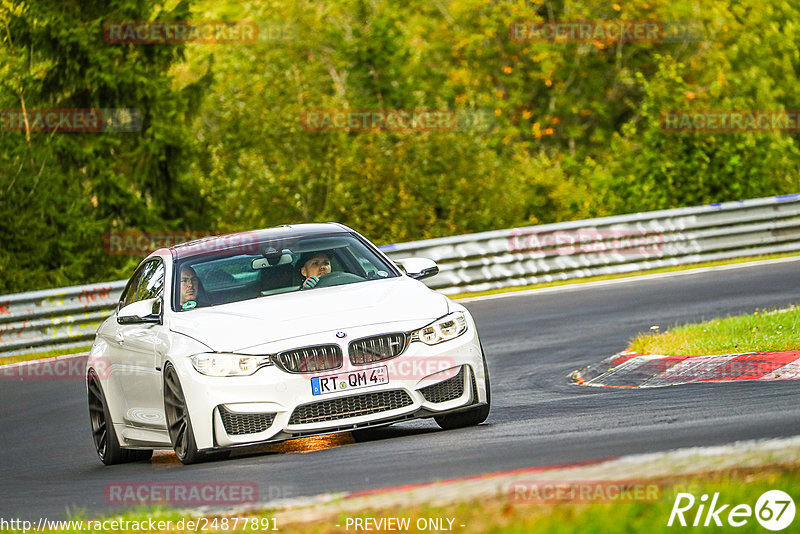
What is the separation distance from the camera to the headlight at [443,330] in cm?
880

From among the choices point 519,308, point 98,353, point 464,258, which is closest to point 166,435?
point 98,353

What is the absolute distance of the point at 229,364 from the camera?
8586mm

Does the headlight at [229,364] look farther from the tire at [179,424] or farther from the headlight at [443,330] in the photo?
the headlight at [443,330]

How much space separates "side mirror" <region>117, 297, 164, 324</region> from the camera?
9.61 meters

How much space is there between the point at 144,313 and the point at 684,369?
176 inches

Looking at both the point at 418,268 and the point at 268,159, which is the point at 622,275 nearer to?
the point at 418,268

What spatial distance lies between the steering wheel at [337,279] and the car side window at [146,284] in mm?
1185

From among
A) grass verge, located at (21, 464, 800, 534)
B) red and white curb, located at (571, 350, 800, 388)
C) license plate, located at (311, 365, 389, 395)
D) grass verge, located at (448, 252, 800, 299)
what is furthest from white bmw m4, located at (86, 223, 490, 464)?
grass verge, located at (448, 252, 800, 299)

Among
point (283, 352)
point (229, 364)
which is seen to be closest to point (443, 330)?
point (283, 352)

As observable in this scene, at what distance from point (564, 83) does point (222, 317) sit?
41.0 meters

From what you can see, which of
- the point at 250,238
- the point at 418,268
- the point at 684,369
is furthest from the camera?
the point at 684,369

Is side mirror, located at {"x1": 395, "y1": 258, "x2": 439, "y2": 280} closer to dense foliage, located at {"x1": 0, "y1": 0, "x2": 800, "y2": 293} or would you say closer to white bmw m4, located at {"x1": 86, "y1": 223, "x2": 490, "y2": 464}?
white bmw m4, located at {"x1": 86, "y1": 223, "x2": 490, "y2": 464}

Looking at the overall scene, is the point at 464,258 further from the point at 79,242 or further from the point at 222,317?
the point at 222,317

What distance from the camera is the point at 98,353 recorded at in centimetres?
1085
